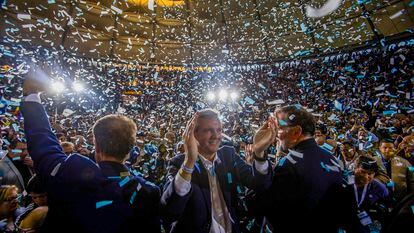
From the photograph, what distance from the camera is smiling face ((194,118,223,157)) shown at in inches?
79.8

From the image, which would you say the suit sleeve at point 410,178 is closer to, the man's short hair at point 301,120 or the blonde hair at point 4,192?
the man's short hair at point 301,120

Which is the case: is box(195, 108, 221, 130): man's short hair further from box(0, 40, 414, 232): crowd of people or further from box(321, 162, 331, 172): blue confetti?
box(321, 162, 331, 172): blue confetti

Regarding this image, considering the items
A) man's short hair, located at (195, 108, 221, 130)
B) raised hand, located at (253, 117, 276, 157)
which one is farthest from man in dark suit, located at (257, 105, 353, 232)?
man's short hair, located at (195, 108, 221, 130)

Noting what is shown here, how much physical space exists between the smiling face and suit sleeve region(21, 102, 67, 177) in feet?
3.16

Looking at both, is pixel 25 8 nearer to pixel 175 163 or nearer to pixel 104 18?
pixel 104 18

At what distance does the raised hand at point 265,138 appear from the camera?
186cm

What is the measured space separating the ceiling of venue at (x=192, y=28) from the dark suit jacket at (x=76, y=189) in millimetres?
18151

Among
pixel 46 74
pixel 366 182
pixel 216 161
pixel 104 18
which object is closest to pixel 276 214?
pixel 216 161

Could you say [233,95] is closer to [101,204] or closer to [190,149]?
[190,149]

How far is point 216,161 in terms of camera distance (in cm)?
208

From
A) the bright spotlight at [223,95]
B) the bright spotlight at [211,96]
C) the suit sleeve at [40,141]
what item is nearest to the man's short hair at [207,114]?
the suit sleeve at [40,141]

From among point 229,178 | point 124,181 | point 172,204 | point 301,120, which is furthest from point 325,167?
point 124,181

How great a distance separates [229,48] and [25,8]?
587 inches

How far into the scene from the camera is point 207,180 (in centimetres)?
191
